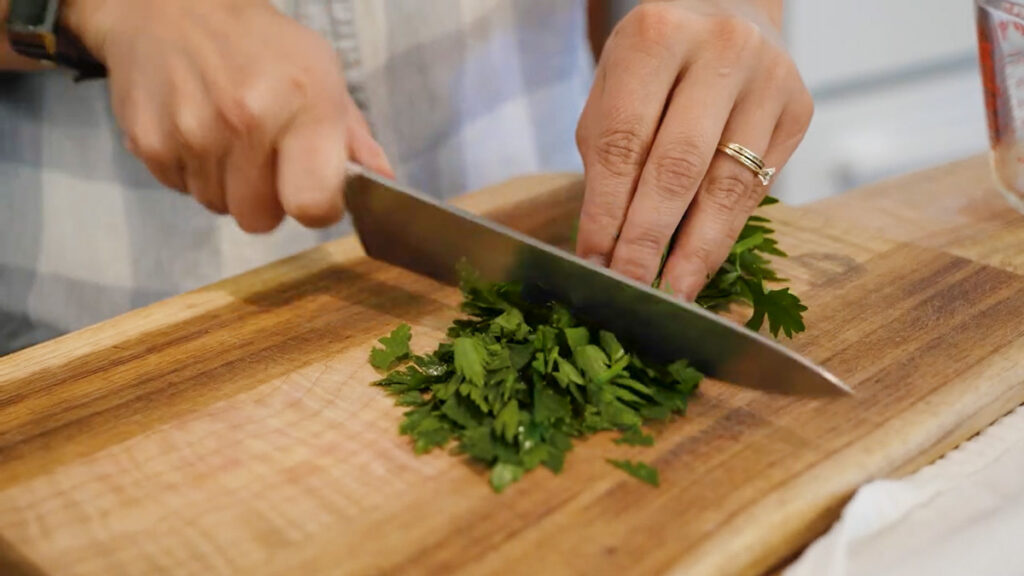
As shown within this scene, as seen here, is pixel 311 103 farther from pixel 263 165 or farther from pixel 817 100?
pixel 817 100

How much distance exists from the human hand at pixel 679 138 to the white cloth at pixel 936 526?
410 millimetres

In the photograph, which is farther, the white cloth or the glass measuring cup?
the glass measuring cup

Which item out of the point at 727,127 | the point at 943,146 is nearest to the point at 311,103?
the point at 727,127

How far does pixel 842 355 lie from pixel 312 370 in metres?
0.69

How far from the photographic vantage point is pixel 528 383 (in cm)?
112

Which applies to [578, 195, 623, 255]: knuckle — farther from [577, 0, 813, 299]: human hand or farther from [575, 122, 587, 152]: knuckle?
[575, 122, 587, 152]: knuckle

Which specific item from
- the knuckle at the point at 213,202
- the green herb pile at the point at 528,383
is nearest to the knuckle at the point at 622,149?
the green herb pile at the point at 528,383

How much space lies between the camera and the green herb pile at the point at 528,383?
1.02 m

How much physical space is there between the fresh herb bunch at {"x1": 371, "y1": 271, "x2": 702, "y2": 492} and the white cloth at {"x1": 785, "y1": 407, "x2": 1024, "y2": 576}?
0.65ft

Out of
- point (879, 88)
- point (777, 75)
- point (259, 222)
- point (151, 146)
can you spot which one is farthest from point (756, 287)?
point (879, 88)

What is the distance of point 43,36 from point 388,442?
2.77ft

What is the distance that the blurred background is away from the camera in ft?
9.64

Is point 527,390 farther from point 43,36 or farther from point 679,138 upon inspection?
point 43,36

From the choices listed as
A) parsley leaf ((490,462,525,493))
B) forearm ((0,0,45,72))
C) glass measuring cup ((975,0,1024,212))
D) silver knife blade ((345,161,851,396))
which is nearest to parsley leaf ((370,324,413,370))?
silver knife blade ((345,161,851,396))
